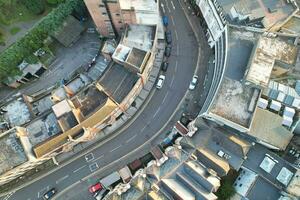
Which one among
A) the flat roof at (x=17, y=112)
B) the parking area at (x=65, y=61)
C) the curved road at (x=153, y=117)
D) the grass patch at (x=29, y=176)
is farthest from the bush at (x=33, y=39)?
the curved road at (x=153, y=117)

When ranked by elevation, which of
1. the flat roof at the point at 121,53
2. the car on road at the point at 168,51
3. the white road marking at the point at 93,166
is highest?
the car on road at the point at 168,51

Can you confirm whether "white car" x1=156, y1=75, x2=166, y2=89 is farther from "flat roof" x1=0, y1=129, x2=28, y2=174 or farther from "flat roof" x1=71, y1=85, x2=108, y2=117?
"flat roof" x1=0, y1=129, x2=28, y2=174

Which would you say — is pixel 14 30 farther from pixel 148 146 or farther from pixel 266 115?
pixel 266 115

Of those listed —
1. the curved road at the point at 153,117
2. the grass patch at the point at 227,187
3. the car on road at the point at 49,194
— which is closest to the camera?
the grass patch at the point at 227,187

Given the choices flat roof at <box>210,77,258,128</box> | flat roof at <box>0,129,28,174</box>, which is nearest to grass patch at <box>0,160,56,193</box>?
flat roof at <box>0,129,28,174</box>

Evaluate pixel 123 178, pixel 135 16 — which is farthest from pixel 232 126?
pixel 135 16

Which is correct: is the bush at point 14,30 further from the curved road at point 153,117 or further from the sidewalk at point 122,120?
the curved road at point 153,117

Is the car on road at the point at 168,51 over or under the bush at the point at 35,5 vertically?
over

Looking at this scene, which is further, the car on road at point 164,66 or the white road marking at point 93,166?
the car on road at point 164,66

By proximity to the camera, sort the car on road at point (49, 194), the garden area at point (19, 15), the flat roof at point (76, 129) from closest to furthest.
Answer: the flat roof at point (76, 129) → the car on road at point (49, 194) → the garden area at point (19, 15)
